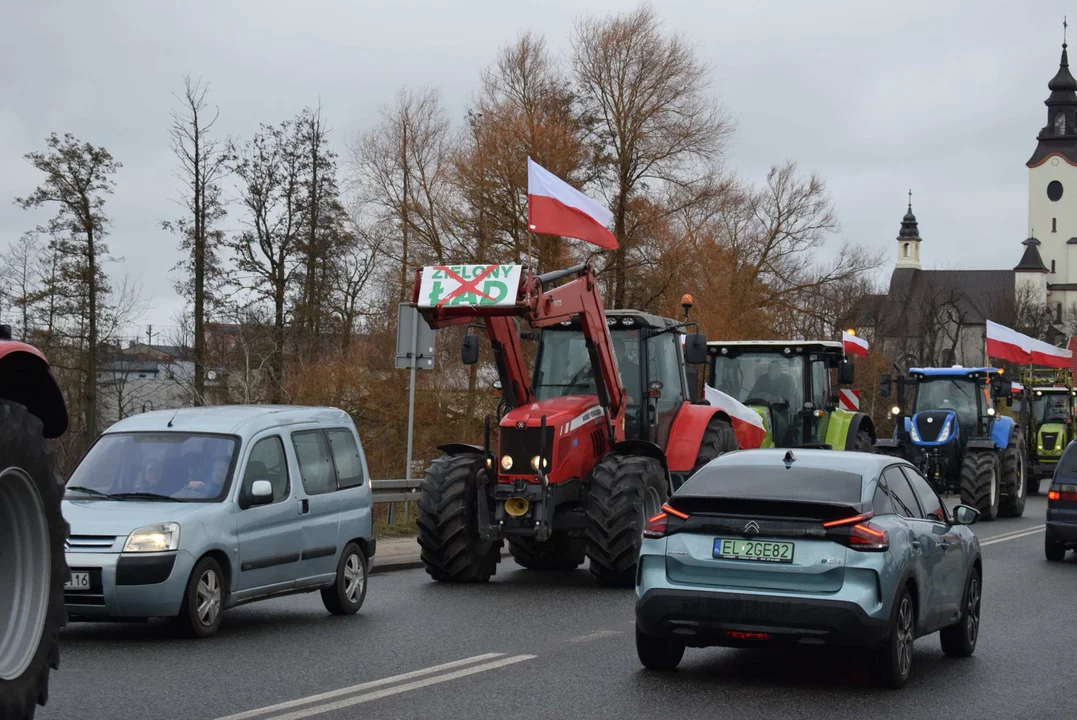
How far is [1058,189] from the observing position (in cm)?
14662

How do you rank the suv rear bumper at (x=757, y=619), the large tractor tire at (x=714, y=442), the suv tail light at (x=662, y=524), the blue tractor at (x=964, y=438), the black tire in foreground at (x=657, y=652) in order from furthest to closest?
the blue tractor at (x=964, y=438) → the large tractor tire at (x=714, y=442) → the black tire in foreground at (x=657, y=652) → the suv tail light at (x=662, y=524) → the suv rear bumper at (x=757, y=619)

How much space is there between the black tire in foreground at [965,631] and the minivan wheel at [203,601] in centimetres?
538

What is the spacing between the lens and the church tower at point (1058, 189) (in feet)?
469

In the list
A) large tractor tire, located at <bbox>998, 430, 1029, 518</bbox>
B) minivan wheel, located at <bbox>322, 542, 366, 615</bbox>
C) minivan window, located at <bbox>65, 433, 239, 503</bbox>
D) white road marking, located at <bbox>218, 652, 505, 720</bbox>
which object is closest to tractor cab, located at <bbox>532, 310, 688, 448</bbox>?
minivan wheel, located at <bbox>322, 542, 366, 615</bbox>

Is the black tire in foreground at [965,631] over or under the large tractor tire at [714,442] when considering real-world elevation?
under

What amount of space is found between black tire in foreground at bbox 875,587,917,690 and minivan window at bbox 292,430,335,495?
5.27m

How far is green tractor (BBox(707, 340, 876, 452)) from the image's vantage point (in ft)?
75.7

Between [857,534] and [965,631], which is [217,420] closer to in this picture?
[857,534]

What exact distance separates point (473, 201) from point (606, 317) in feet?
73.2

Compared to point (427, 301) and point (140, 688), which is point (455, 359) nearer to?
point (427, 301)

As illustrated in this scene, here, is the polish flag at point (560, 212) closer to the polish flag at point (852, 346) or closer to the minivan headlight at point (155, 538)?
the minivan headlight at point (155, 538)

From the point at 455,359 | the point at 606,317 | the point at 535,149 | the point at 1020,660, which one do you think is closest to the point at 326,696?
the point at 1020,660

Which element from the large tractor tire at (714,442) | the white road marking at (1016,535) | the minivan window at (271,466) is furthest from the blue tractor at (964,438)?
the minivan window at (271,466)

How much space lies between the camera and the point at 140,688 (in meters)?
8.55
